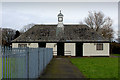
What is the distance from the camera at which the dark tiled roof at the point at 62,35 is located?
3528 centimetres

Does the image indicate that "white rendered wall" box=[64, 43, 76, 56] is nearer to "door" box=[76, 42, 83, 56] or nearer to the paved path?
"door" box=[76, 42, 83, 56]

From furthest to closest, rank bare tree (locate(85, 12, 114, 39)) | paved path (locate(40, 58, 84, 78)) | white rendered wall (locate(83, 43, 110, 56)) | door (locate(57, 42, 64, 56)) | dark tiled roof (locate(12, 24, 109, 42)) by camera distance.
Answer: bare tree (locate(85, 12, 114, 39)) < dark tiled roof (locate(12, 24, 109, 42)) < door (locate(57, 42, 64, 56)) < white rendered wall (locate(83, 43, 110, 56)) < paved path (locate(40, 58, 84, 78))

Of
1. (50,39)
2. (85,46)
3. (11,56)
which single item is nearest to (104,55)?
(85,46)

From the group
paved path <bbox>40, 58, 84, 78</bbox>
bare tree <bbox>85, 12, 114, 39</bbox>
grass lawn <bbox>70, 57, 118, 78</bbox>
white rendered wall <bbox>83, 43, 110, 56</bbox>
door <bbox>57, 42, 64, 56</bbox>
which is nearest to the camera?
paved path <bbox>40, 58, 84, 78</bbox>

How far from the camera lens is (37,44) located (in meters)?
34.8

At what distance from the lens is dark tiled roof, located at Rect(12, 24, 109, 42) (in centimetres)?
3528

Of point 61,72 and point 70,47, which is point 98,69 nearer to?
point 61,72

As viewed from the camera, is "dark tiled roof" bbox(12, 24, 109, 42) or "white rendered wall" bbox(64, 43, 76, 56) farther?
"dark tiled roof" bbox(12, 24, 109, 42)

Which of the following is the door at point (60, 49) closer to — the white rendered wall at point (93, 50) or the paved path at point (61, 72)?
the white rendered wall at point (93, 50)

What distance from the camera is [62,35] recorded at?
36562 mm

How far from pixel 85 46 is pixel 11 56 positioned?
1186 inches

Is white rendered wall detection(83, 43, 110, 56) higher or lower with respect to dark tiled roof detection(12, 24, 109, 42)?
lower

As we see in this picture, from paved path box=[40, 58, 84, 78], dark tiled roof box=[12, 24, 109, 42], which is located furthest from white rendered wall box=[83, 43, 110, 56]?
paved path box=[40, 58, 84, 78]

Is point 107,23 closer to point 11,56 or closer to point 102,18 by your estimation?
point 102,18
